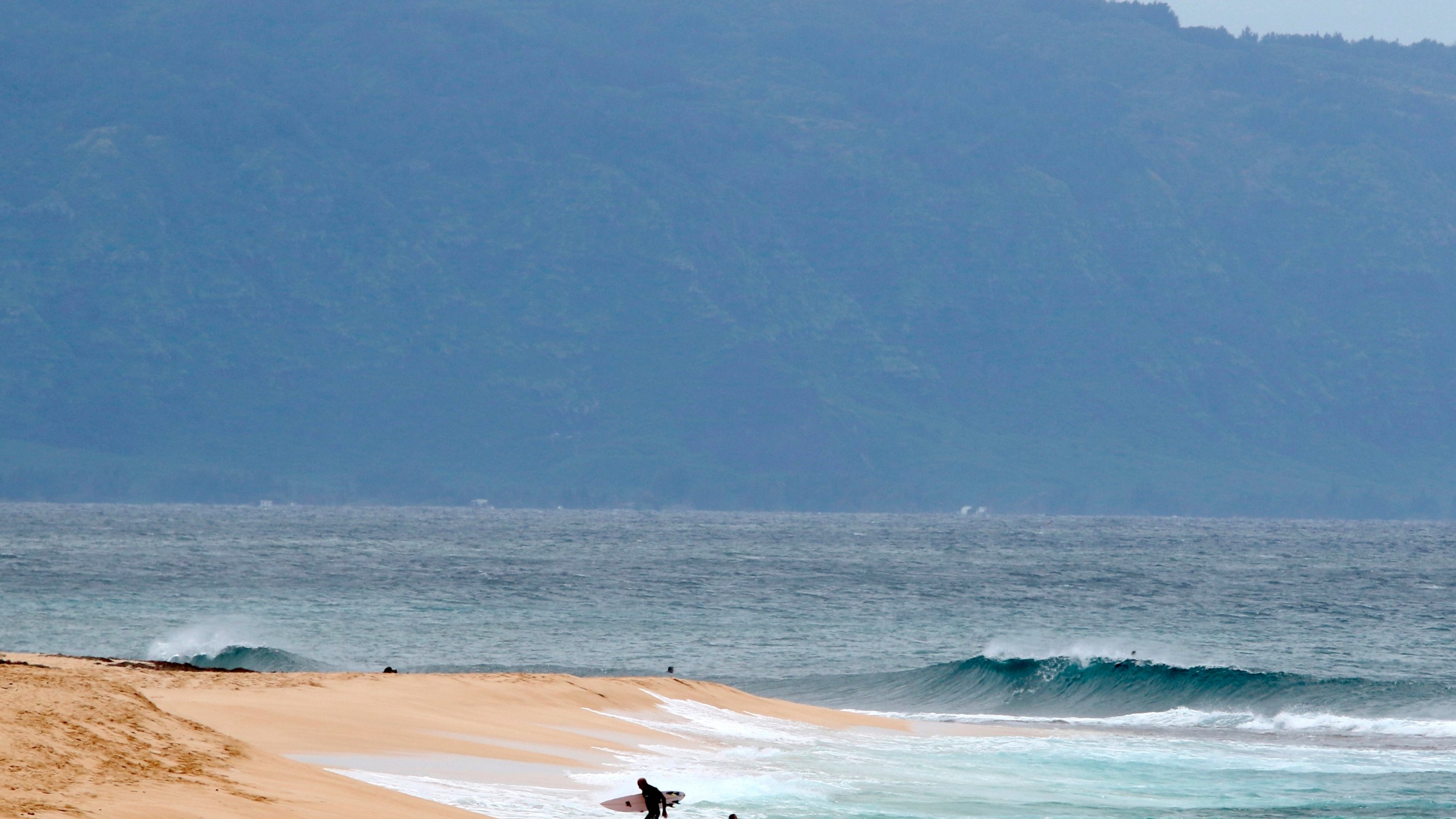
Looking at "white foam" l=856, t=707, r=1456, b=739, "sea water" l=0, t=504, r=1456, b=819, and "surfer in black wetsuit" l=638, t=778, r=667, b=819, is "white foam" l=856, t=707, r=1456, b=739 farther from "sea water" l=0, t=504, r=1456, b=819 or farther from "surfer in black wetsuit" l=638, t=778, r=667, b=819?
"surfer in black wetsuit" l=638, t=778, r=667, b=819

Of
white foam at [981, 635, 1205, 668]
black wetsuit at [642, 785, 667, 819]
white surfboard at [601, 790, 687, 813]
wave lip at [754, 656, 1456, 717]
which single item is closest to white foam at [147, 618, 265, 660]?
wave lip at [754, 656, 1456, 717]

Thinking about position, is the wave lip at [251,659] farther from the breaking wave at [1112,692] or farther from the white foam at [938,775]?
the white foam at [938,775]

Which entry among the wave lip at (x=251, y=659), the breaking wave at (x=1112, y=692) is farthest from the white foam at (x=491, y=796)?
the wave lip at (x=251, y=659)

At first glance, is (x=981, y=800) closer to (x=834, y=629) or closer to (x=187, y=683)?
(x=187, y=683)

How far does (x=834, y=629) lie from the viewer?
5816 cm

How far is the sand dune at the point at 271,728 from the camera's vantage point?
15836 millimetres

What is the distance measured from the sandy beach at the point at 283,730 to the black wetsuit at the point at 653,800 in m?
2.23

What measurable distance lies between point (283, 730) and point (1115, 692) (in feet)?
86.3

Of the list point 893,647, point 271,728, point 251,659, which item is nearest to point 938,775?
point 271,728

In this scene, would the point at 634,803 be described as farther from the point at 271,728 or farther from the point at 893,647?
the point at 893,647

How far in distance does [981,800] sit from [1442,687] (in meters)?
22.8

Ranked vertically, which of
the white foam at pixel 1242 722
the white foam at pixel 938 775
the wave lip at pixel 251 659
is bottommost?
the white foam at pixel 938 775

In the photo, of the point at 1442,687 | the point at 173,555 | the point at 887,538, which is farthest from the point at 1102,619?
the point at 887,538

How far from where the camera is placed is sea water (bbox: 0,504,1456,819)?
2523 centimetres
